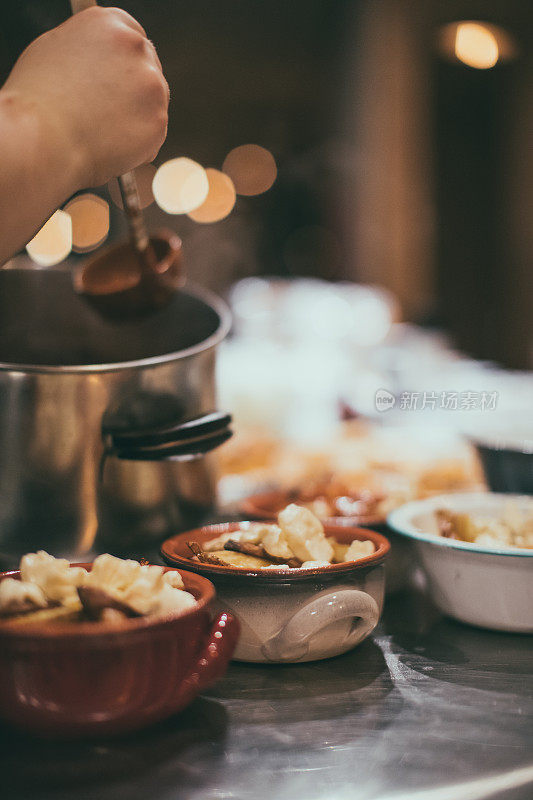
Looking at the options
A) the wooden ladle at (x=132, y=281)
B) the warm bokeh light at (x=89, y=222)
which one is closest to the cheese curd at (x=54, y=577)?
the wooden ladle at (x=132, y=281)

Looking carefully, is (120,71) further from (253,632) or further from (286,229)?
(286,229)

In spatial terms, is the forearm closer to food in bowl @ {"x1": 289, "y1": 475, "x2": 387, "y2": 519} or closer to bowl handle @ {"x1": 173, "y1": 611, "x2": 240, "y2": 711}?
bowl handle @ {"x1": 173, "y1": 611, "x2": 240, "y2": 711}

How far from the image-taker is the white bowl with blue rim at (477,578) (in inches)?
32.4

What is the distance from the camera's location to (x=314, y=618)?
0.70m

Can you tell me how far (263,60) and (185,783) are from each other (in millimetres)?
6613

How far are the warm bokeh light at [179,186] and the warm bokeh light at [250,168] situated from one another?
27cm

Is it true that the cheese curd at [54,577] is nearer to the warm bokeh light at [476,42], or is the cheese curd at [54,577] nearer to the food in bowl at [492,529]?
the food in bowl at [492,529]

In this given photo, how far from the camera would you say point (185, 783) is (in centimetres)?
55

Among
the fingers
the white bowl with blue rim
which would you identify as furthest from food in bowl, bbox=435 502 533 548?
the fingers

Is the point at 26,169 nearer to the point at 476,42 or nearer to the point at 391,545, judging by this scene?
the point at 391,545

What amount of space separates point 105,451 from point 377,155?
5.10 meters

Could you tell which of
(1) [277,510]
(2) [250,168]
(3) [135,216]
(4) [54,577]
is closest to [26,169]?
(4) [54,577]

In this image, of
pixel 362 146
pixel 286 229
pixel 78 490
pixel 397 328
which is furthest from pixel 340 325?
pixel 286 229

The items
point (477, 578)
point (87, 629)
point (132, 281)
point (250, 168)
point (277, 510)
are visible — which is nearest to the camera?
point (87, 629)
